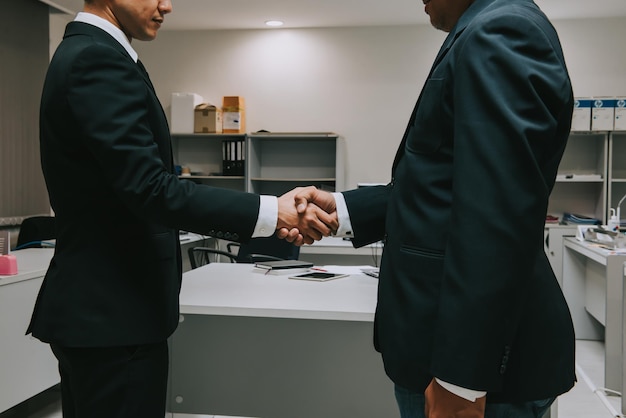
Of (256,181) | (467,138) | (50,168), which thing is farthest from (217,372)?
(256,181)

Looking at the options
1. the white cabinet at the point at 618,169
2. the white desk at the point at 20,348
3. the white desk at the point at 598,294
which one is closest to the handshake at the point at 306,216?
the white desk at the point at 20,348

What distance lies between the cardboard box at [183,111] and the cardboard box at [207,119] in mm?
73

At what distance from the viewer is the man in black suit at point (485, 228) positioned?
0.80 metres

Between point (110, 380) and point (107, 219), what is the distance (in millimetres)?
323

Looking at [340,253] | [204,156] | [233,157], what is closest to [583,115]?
[340,253]

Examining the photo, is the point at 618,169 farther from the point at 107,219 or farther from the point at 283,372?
the point at 107,219

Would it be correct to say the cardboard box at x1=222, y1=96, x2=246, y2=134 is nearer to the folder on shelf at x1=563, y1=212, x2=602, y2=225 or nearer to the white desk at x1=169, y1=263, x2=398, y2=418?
the folder on shelf at x1=563, y1=212, x2=602, y2=225

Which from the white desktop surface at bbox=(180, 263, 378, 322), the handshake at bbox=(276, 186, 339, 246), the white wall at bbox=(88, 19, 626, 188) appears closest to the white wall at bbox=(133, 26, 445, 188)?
the white wall at bbox=(88, 19, 626, 188)

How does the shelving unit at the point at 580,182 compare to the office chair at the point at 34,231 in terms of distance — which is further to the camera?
the shelving unit at the point at 580,182

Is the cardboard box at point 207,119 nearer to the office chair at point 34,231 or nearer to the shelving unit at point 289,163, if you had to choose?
the shelving unit at point 289,163

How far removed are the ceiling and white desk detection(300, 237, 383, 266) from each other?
7.46 ft

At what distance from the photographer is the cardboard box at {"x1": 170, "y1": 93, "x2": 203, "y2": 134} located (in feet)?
19.8

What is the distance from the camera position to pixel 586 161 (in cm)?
565

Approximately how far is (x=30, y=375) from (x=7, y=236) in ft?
2.21
